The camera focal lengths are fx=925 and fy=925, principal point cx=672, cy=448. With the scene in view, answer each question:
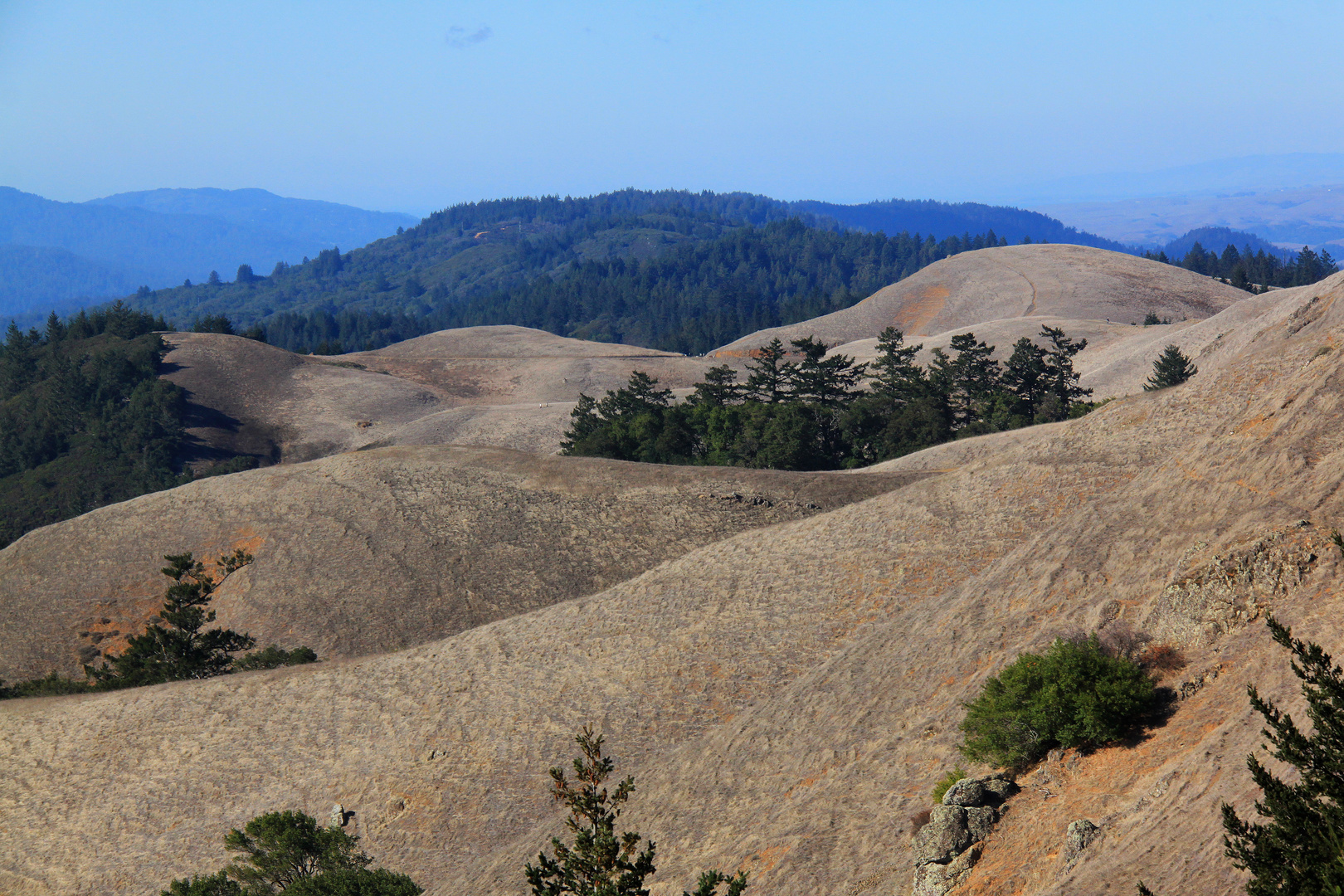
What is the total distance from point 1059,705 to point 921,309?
150515 mm

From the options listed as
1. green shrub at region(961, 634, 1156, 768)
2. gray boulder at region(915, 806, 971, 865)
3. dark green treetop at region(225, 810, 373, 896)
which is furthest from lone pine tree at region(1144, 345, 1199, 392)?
dark green treetop at region(225, 810, 373, 896)

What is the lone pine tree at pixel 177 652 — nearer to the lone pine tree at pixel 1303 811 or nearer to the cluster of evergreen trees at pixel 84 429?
the lone pine tree at pixel 1303 811

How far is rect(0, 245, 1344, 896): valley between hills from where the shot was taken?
12648mm

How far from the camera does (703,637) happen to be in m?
24.8

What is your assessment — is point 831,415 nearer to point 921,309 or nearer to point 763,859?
point 763,859

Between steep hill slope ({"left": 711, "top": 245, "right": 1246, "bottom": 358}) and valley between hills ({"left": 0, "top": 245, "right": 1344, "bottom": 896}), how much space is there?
7884 cm

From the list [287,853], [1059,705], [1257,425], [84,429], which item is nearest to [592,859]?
[1059,705]

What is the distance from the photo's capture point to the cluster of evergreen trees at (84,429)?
85.8 metres

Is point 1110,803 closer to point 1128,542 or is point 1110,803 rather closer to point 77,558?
point 1128,542

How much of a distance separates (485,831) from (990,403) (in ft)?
160

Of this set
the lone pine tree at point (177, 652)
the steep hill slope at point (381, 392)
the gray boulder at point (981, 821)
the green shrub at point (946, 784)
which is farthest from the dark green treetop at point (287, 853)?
the steep hill slope at point (381, 392)

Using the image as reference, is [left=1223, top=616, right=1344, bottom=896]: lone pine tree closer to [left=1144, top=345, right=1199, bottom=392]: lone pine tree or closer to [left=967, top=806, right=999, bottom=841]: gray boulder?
[left=967, top=806, right=999, bottom=841]: gray boulder

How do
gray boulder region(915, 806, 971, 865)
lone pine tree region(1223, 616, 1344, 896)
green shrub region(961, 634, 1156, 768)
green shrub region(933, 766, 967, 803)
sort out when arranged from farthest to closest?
green shrub region(933, 766, 967, 803), green shrub region(961, 634, 1156, 768), gray boulder region(915, 806, 971, 865), lone pine tree region(1223, 616, 1344, 896)

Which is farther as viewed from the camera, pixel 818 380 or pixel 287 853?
pixel 818 380
